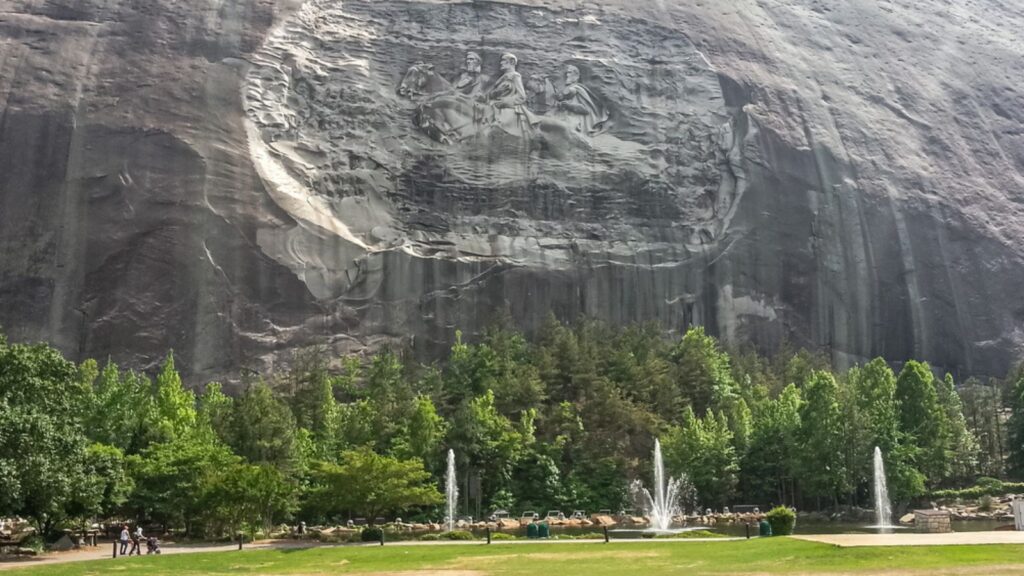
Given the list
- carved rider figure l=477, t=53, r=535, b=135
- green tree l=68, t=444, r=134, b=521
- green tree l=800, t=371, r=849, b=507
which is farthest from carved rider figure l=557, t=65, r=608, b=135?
green tree l=68, t=444, r=134, b=521

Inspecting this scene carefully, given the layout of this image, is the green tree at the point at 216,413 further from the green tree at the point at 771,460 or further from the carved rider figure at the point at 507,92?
the carved rider figure at the point at 507,92

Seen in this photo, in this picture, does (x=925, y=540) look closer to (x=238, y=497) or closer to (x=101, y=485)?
(x=238, y=497)

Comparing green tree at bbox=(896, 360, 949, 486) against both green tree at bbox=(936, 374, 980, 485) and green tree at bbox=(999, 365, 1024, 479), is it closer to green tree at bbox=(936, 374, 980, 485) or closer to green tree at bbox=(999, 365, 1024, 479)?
green tree at bbox=(936, 374, 980, 485)

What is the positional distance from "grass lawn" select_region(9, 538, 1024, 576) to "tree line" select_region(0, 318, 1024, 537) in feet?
23.9

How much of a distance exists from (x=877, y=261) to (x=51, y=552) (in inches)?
2407

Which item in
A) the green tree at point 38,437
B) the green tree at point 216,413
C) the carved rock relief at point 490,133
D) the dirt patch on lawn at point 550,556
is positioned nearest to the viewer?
the dirt patch on lawn at point 550,556

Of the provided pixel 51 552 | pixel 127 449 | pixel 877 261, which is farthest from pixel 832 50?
pixel 51 552

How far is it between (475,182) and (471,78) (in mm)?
8439

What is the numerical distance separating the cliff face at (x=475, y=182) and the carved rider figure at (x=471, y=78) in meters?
0.24

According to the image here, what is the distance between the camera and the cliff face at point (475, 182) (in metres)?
63.4

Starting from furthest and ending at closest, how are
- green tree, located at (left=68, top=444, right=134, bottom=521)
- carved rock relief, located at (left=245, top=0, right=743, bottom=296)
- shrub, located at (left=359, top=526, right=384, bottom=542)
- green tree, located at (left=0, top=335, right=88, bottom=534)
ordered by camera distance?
1. carved rock relief, located at (left=245, top=0, right=743, bottom=296)
2. shrub, located at (left=359, top=526, right=384, bottom=542)
3. green tree, located at (left=68, top=444, right=134, bottom=521)
4. green tree, located at (left=0, top=335, right=88, bottom=534)

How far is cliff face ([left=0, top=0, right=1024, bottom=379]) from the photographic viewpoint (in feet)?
208

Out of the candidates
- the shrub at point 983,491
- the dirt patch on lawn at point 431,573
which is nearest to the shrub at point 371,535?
the dirt patch on lawn at point 431,573

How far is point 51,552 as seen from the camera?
96.3ft
